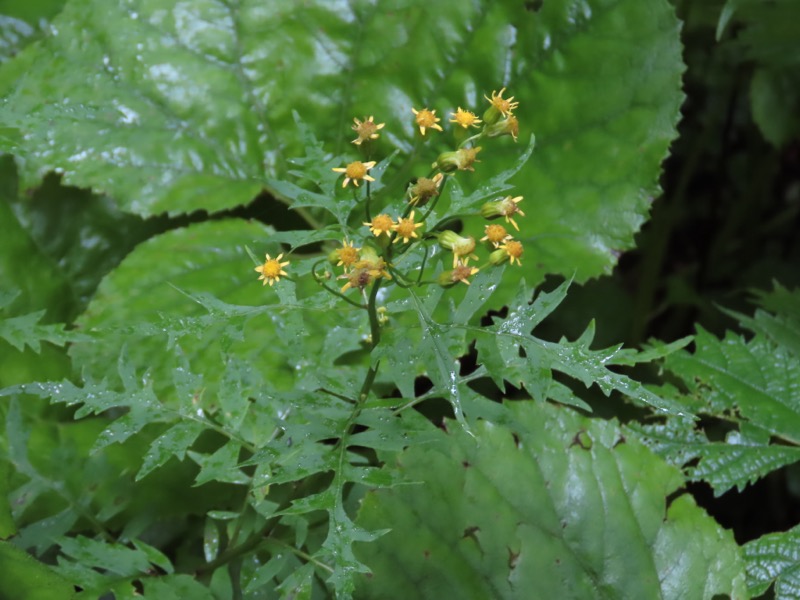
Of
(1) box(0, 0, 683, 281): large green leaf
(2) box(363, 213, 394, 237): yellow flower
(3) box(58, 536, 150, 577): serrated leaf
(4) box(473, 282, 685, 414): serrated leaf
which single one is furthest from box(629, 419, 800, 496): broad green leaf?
(3) box(58, 536, 150, 577): serrated leaf

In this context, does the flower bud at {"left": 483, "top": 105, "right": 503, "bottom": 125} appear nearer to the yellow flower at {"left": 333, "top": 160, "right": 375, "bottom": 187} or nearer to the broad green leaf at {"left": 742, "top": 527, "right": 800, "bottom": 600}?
the yellow flower at {"left": 333, "top": 160, "right": 375, "bottom": 187}

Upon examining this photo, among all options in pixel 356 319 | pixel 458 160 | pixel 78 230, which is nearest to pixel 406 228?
pixel 458 160

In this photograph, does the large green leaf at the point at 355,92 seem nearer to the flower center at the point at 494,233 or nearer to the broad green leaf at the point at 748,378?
the broad green leaf at the point at 748,378

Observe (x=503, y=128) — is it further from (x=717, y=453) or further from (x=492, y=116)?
(x=717, y=453)

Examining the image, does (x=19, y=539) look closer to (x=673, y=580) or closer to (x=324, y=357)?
(x=324, y=357)

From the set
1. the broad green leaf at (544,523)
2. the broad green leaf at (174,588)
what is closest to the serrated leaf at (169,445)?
the broad green leaf at (174,588)

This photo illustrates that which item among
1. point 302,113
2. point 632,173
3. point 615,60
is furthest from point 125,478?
point 615,60
